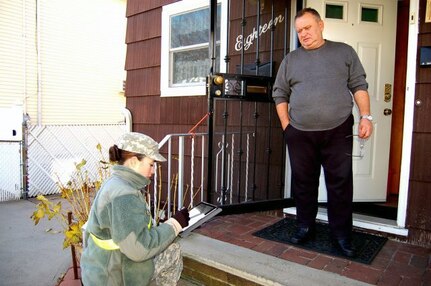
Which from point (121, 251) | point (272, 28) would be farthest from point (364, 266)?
point (272, 28)

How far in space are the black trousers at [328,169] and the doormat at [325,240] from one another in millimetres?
126

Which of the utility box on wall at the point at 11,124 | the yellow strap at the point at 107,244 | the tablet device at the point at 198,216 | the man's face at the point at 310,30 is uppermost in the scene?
the man's face at the point at 310,30

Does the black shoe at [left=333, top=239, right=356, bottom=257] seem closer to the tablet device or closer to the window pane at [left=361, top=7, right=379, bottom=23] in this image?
the tablet device

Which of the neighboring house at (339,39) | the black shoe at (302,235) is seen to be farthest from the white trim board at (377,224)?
the black shoe at (302,235)

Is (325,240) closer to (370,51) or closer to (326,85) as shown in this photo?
(326,85)

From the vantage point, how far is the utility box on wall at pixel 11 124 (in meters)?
5.46

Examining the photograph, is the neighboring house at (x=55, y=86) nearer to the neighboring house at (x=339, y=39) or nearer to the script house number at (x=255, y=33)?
the neighboring house at (x=339, y=39)

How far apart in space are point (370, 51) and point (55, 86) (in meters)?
7.55

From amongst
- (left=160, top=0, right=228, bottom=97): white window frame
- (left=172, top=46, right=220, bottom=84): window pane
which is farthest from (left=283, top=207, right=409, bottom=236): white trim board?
(left=172, top=46, right=220, bottom=84): window pane

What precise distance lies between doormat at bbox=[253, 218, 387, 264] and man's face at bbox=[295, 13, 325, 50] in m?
1.32

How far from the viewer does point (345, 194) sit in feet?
7.19

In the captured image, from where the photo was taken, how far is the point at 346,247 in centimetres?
220

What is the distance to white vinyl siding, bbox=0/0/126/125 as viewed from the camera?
7848mm

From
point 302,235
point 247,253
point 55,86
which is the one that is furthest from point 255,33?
point 55,86
